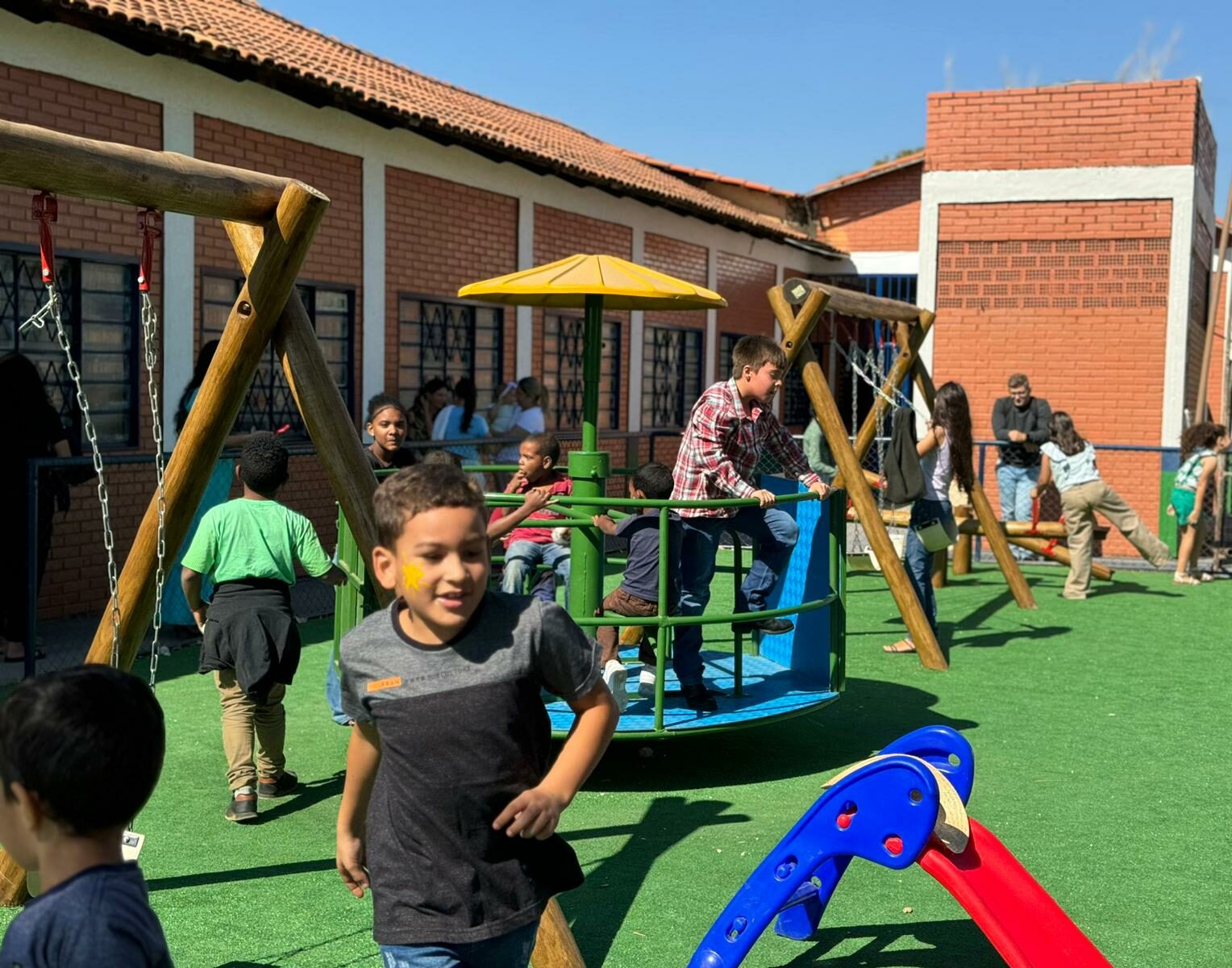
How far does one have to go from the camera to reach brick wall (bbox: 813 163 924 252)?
2859 cm

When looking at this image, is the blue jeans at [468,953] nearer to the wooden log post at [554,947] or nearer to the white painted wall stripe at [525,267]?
the wooden log post at [554,947]

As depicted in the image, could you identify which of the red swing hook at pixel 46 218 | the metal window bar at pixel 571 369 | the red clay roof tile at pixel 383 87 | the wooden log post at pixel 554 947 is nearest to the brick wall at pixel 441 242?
the red clay roof tile at pixel 383 87

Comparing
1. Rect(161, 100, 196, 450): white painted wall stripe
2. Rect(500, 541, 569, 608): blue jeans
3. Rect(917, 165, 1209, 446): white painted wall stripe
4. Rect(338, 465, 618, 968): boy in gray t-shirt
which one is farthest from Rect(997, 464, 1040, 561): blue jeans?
Rect(338, 465, 618, 968): boy in gray t-shirt

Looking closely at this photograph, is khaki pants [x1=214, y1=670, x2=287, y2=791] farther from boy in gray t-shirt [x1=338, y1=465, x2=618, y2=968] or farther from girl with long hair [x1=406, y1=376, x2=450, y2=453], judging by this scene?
girl with long hair [x1=406, y1=376, x2=450, y2=453]

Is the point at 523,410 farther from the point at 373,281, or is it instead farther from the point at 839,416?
the point at 839,416

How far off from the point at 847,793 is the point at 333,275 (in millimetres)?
10909

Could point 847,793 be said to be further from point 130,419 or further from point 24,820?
point 130,419

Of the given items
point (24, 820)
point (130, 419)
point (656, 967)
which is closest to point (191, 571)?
point (656, 967)

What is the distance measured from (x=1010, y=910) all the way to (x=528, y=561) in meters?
4.42

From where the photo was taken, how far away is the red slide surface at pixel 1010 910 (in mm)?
3684

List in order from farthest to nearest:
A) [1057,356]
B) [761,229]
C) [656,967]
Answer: [761,229], [1057,356], [656,967]

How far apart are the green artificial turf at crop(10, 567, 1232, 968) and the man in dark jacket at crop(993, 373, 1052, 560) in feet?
15.8

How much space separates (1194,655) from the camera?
1001 centimetres

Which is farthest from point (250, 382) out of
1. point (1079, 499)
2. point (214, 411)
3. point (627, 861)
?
point (1079, 499)
